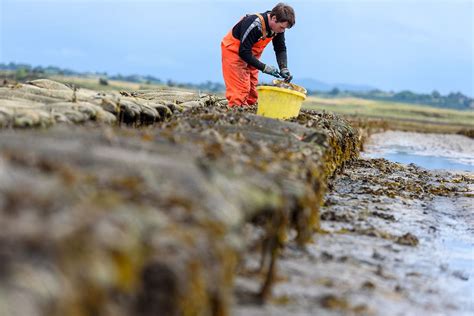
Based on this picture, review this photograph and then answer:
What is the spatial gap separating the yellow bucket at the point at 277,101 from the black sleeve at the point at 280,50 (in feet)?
7.47

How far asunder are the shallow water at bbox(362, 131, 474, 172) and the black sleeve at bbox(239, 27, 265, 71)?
36.6 feet

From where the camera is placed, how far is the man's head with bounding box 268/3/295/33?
1219 cm

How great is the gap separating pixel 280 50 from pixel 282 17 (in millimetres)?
1730

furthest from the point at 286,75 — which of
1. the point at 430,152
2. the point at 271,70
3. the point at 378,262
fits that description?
the point at 430,152

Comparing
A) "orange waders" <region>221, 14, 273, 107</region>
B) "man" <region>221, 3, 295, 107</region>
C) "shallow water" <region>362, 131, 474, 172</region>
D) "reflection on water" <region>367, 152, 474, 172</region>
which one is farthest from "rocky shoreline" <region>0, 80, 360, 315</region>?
"shallow water" <region>362, 131, 474, 172</region>

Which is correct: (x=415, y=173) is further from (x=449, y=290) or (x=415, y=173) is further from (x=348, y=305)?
(x=348, y=305)

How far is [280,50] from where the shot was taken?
45.6ft

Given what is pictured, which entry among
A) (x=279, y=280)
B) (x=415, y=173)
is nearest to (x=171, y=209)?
(x=279, y=280)

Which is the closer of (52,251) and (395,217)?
(52,251)

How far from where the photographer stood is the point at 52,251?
3.12 metres

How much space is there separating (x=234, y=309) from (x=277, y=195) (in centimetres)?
85

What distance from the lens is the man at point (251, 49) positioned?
1246 centimetres

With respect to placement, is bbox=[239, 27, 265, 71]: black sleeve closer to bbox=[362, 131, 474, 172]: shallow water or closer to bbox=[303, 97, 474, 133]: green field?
bbox=[362, 131, 474, 172]: shallow water

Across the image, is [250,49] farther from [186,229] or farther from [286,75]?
[186,229]
